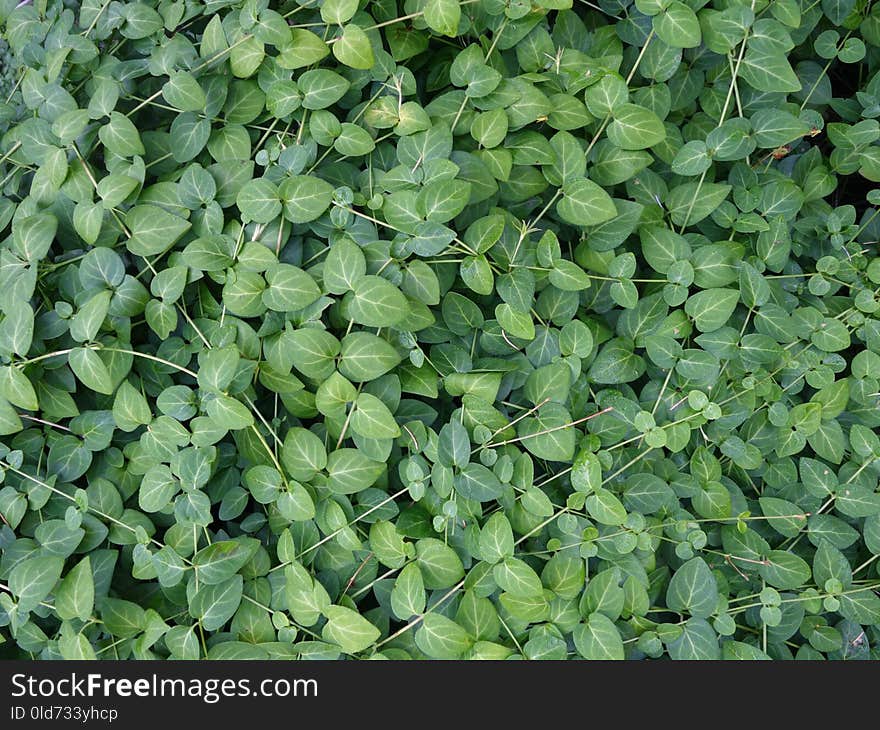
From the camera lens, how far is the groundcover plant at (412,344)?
1107mm

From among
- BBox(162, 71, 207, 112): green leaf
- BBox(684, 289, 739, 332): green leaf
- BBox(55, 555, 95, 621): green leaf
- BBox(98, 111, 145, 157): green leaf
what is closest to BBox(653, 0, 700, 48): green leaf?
BBox(684, 289, 739, 332): green leaf

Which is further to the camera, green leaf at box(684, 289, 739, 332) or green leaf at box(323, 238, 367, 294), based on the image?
green leaf at box(684, 289, 739, 332)

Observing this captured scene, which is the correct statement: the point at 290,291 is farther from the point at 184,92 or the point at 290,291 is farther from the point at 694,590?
the point at 694,590

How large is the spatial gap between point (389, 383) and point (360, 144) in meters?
0.36

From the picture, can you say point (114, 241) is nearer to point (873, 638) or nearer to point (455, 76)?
point (455, 76)

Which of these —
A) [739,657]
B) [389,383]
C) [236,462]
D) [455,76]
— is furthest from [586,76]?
[739,657]

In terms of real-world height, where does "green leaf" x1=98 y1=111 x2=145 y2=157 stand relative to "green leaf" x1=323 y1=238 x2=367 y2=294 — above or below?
above

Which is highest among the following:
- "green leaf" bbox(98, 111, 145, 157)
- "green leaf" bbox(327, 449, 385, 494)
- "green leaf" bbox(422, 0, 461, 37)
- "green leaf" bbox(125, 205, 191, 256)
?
"green leaf" bbox(422, 0, 461, 37)

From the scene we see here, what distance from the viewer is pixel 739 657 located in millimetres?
1179

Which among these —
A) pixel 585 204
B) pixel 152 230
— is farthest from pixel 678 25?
pixel 152 230

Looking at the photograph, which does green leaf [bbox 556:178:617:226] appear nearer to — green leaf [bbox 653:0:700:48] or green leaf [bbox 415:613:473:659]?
green leaf [bbox 653:0:700:48]

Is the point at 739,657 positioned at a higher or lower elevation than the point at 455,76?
lower

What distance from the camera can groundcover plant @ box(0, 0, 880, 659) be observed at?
1107mm

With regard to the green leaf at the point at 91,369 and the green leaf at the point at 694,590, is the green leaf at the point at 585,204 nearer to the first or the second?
the green leaf at the point at 694,590
